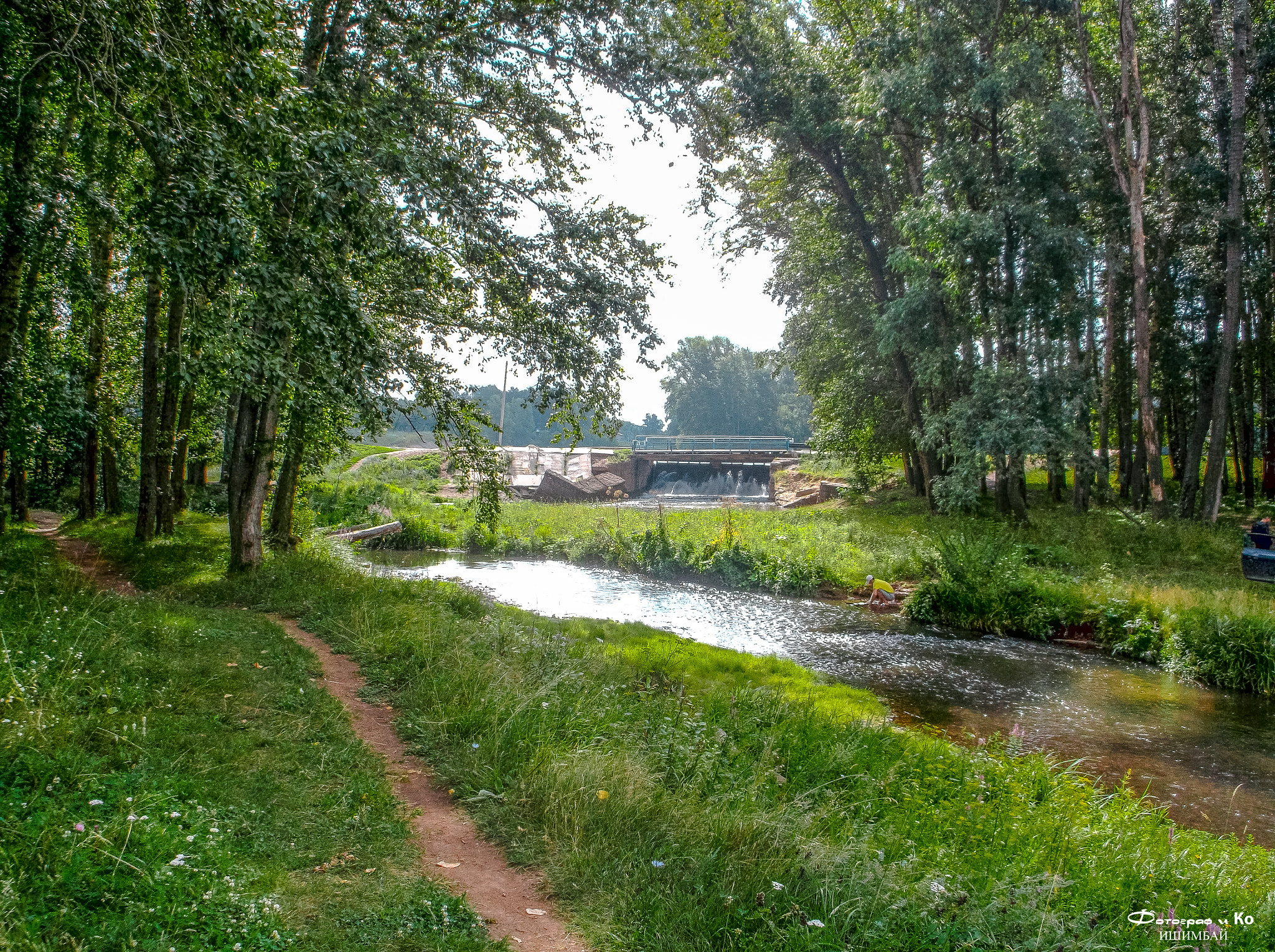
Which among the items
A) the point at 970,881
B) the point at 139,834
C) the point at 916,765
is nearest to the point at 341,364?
the point at 139,834

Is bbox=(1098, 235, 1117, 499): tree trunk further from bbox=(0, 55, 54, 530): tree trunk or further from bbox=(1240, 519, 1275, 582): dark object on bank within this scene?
bbox=(0, 55, 54, 530): tree trunk

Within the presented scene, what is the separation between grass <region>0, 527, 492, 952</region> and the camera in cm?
288

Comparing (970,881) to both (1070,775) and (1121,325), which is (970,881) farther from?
(1121,325)

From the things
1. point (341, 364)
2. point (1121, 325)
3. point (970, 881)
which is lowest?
point (970, 881)

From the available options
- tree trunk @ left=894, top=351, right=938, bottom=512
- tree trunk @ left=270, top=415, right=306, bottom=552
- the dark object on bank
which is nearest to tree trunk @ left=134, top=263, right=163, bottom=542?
tree trunk @ left=270, top=415, right=306, bottom=552

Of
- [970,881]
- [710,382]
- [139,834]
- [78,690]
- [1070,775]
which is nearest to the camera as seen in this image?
[139,834]

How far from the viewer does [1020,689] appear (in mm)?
10938

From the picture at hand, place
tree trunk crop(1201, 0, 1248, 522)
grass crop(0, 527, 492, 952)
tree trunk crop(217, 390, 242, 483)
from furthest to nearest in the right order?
tree trunk crop(1201, 0, 1248, 522), tree trunk crop(217, 390, 242, 483), grass crop(0, 527, 492, 952)

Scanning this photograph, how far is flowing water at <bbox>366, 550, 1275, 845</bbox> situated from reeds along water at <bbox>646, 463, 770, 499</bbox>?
2940cm

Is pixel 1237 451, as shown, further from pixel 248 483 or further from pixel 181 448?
pixel 181 448

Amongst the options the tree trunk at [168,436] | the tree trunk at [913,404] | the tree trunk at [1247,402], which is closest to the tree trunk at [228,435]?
the tree trunk at [168,436]

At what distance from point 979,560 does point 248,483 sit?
13.9 m

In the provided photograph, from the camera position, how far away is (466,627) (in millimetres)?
9234

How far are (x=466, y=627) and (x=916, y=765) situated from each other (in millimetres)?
5447
